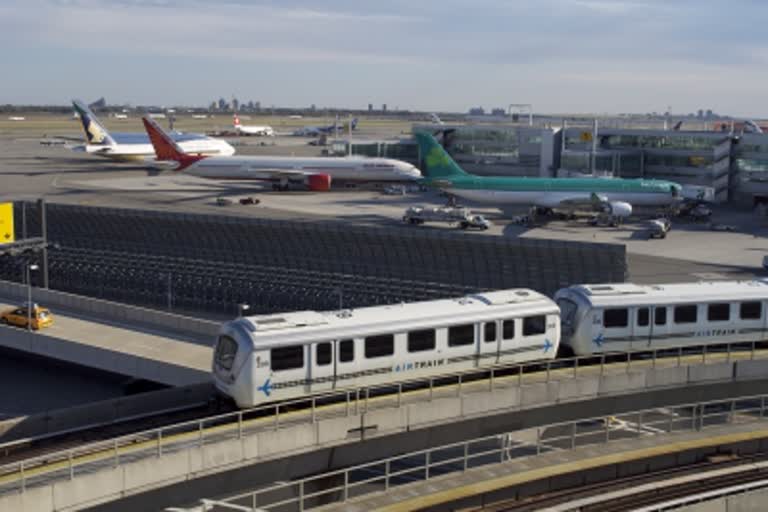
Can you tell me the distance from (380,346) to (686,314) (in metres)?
11.1

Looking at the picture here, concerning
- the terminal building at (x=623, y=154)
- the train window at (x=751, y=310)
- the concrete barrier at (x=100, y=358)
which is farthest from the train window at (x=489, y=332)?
the terminal building at (x=623, y=154)

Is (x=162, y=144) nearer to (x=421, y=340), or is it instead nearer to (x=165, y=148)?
(x=165, y=148)

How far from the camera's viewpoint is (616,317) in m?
27.8

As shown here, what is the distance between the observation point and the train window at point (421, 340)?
24688 mm

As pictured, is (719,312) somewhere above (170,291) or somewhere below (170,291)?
above

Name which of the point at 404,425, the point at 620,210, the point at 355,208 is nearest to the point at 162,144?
the point at 355,208

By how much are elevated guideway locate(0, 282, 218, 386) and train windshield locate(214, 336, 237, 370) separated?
778 cm

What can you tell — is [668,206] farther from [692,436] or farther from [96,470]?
[96,470]

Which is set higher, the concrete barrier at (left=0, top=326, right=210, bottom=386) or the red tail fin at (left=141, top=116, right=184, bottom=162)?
the red tail fin at (left=141, top=116, right=184, bottom=162)

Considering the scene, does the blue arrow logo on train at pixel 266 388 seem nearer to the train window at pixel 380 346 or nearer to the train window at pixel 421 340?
the train window at pixel 380 346

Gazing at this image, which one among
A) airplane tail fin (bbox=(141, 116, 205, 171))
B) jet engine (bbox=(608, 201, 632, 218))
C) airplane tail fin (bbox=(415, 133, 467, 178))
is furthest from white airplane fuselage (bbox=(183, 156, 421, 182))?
jet engine (bbox=(608, 201, 632, 218))

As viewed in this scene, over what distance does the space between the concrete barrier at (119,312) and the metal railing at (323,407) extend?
1350 centimetres

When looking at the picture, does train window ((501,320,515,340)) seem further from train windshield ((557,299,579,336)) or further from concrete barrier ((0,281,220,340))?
concrete barrier ((0,281,220,340))

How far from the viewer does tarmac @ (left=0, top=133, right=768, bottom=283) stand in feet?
195
